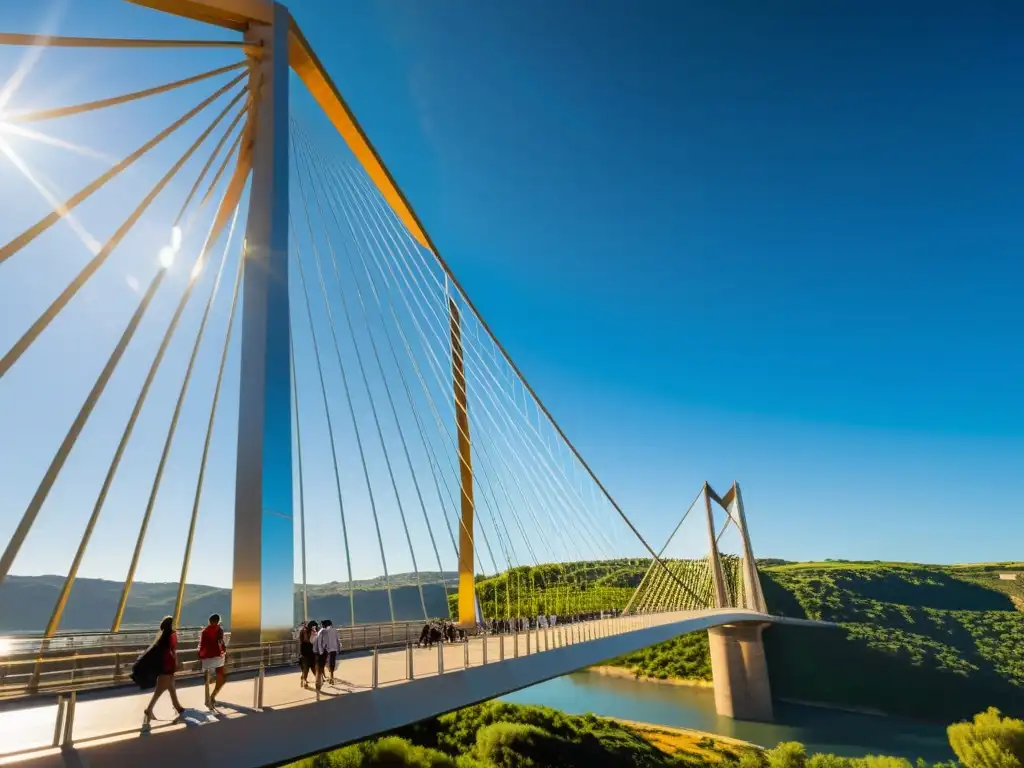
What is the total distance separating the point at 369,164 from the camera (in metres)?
12.8

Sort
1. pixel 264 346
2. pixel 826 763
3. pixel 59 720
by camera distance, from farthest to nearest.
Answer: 1. pixel 826 763
2. pixel 264 346
3. pixel 59 720

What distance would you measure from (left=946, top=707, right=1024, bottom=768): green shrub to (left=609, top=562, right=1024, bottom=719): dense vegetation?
1254 centimetres

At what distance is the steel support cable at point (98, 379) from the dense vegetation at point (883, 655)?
4075cm

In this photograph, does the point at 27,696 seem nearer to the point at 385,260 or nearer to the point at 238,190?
the point at 238,190

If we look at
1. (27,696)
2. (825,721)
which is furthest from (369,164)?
(825,721)

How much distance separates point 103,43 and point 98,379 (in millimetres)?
3490

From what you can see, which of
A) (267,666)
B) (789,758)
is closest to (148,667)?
(267,666)

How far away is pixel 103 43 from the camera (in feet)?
20.6

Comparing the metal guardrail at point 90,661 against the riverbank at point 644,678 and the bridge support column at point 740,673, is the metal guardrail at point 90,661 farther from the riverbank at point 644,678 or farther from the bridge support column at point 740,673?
the riverbank at point 644,678

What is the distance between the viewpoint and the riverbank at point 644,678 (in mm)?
39881

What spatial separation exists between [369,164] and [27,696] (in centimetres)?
1052

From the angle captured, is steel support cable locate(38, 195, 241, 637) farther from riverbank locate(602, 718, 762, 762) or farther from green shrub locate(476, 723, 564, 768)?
riverbank locate(602, 718, 762, 762)

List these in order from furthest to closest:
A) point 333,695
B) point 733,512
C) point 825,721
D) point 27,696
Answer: point 733,512, point 825,721, point 27,696, point 333,695

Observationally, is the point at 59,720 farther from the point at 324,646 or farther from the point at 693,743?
the point at 693,743
